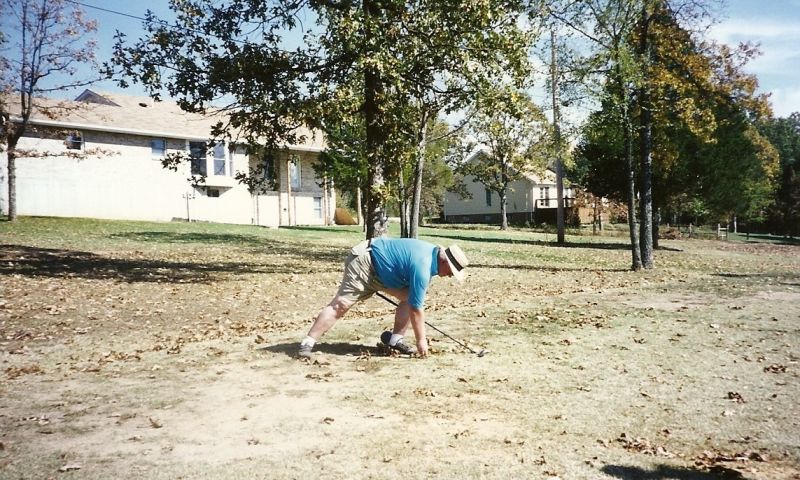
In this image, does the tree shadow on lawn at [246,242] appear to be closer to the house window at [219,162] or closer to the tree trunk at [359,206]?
the house window at [219,162]

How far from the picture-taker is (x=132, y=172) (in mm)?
32656

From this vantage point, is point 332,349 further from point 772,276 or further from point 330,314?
point 772,276

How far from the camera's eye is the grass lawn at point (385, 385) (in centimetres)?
405

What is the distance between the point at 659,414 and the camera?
203 inches

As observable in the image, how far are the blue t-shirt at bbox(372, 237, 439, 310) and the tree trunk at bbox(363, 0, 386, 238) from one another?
7.19m

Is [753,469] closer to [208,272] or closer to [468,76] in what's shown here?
[468,76]

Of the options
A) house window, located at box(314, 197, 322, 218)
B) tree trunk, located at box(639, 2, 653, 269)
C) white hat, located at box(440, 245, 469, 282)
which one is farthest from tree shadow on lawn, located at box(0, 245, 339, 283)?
house window, located at box(314, 197, 322, 218)

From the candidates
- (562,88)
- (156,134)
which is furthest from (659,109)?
(156,134)

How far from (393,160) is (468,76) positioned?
2675 mm

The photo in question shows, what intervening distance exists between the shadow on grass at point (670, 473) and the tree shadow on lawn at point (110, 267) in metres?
11.2

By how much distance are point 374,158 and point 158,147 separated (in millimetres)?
24831

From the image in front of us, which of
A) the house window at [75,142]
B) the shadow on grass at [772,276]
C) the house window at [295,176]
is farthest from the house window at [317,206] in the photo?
the shadow on grass at [772,276]

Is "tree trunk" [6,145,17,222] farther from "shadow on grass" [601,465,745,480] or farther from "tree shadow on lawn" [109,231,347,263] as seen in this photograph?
"shadow on grass" [601,465,745,480]

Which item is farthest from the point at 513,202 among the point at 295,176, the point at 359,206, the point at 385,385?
the point at 385,385
